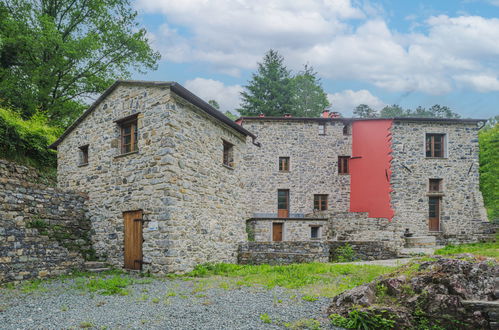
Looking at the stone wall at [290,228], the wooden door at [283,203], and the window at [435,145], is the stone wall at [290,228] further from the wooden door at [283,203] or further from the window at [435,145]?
the window at [435,145]

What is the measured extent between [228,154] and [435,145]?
13095mm

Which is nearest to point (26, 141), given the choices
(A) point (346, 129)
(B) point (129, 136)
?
(B) point (129, 136)

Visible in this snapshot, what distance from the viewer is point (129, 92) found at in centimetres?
1065

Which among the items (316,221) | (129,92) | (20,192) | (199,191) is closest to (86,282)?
(20,192)

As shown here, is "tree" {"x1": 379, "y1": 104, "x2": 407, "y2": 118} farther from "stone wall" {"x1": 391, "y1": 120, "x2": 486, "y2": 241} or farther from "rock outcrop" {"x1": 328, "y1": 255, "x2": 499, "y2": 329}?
"rock outcrop" {"x1": 328, "y1": 255, "x2": 499, "y2": 329}

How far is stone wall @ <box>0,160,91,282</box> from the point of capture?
8109 millimetres

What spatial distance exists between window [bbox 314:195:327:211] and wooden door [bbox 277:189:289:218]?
1878 mm

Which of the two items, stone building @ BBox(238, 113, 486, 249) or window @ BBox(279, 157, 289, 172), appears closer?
stone building @ BBox(238, 113, 486, 249)

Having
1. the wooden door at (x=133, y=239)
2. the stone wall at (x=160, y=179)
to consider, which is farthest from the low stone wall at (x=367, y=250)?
the wooden door at (x=133, y=239)

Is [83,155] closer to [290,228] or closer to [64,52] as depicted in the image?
[64,52]

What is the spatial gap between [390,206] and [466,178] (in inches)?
184

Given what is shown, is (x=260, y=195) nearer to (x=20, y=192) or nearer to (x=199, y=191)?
(x=199, y=191)

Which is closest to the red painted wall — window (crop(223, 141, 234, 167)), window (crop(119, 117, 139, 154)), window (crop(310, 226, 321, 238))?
window (crop(310, 226, 321, 238))

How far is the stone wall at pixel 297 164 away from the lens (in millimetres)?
20859
